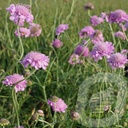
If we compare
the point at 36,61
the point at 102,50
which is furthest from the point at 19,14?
the point at 102,50

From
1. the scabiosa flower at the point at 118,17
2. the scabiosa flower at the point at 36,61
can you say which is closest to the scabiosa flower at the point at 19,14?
the scabiosa flower at the point at 36,61

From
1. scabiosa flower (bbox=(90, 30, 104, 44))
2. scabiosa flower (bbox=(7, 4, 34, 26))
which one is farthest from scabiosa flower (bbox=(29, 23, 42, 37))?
scabiosa flower (bbox=(7, 4, 34, 26))

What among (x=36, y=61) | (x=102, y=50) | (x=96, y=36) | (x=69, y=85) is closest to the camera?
(x=36, y=61)

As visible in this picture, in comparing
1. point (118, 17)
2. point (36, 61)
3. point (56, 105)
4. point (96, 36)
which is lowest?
point (56, 105)

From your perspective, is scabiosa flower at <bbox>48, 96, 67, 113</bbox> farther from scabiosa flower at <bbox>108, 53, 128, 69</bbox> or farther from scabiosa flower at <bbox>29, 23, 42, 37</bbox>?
scabiosa flower at <bbox>29, 23, 42, 37</bbox>

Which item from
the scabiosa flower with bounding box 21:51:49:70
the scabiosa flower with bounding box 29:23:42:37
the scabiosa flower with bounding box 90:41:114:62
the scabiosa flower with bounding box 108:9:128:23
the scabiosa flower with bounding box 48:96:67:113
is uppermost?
the scabiosa flower with bounding box 108:9:128:23

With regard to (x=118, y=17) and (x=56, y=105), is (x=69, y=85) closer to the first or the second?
(x=118, y=17)

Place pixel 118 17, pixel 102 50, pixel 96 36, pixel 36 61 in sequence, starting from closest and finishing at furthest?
pixel 36 61
pixel 102 50
pixel 96 36
pixel 118 17

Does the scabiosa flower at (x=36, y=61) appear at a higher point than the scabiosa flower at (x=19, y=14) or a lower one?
lower

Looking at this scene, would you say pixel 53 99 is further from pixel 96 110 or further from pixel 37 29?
pixel 37 29

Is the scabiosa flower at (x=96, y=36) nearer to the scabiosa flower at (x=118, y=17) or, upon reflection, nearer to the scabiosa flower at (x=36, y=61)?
the scabiosa flower at (x=118, y=17)

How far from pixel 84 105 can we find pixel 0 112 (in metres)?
0.42

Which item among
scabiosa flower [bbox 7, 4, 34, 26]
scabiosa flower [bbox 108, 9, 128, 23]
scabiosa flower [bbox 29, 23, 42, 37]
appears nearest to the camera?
scabiosa flower [bbox 7, 4, 34, 26]

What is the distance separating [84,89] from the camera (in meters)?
2.19
